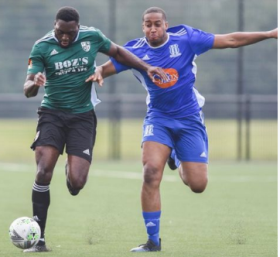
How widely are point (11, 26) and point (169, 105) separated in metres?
12.5

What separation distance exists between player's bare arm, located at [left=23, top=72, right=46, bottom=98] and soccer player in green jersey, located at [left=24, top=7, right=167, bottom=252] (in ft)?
0.34

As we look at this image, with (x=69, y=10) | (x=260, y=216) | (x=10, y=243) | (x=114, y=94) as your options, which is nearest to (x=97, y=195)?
(x=260, y=216)

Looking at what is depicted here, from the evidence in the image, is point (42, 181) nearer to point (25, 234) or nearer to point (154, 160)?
point (25, 234)

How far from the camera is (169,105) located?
8477 mm

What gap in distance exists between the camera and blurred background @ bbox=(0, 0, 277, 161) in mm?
19766

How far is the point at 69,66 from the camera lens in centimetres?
806

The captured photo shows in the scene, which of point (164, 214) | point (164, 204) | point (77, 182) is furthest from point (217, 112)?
point (77, 182)

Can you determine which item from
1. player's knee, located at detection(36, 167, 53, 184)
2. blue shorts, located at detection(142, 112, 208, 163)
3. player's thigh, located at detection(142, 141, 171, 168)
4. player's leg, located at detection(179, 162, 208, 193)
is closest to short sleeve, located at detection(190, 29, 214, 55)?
blue shorts, located at detection(142, 112, 208, 163)

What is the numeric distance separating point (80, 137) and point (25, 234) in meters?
1.21

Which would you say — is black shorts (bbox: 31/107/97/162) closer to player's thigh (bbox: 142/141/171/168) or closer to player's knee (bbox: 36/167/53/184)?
player's knee (bbox: 36/167/53/184)

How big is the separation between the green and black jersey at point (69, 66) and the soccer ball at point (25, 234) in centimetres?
128

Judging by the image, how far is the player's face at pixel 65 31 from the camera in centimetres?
787

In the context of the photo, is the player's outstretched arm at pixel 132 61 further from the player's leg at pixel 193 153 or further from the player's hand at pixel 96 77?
the player's leg at pixel 193 153

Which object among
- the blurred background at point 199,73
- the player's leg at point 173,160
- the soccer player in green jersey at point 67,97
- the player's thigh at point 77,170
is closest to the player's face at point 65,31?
the soccer player in green jersey at point 67,97
